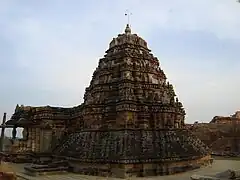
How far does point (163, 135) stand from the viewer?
18.4 m

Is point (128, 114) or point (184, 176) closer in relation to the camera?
point (184, 176)

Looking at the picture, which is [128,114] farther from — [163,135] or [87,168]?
[87,168]

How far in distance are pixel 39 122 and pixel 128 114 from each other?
9132mm

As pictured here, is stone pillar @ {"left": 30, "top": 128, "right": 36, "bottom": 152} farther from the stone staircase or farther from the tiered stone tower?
the stone staircase

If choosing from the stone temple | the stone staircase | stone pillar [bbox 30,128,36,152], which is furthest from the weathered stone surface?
stone pillar [bbox 30,128,36,152]

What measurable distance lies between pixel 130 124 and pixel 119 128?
0.74 metres

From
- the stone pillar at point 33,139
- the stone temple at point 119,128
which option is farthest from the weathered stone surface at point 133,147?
the stone pillar at point 33,139

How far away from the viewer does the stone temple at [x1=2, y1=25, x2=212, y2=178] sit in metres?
17.2

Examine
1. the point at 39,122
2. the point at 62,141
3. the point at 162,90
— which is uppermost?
the point at 162,90

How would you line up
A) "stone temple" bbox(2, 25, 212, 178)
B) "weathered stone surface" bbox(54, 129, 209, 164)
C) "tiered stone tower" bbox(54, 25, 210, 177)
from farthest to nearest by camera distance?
1. "stone temple" bbox(2, 25, 212, 178)
2. "tiered stone tower" bbox(54, 25, 210, 177)
3. "weathered stone surface" bbox(54, 129, 209, 164)

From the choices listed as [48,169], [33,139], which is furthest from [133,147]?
[33,139]

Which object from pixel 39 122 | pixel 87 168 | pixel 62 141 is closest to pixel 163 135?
pixel 87 168

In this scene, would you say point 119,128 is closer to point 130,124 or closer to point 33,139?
point 130,124

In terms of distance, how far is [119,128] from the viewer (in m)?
18.2
